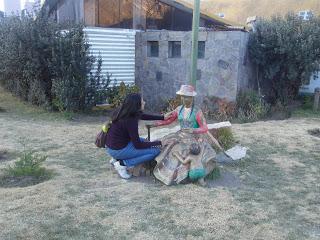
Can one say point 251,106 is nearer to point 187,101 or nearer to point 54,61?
point 54,61

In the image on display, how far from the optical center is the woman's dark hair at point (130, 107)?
5.19 m

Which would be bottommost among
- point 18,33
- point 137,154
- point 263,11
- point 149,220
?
point 149,220

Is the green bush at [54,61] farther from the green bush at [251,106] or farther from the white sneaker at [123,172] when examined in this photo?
the white sneaker at [123,172]

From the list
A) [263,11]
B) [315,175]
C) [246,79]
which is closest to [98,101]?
[246,79]

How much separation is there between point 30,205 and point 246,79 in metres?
7.89

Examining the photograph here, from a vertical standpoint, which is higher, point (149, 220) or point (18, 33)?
point (18, 33)

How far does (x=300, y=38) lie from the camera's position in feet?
35.2

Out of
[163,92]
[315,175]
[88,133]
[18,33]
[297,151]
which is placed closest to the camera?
[315,175]

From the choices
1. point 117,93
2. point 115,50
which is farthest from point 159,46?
point 117,93

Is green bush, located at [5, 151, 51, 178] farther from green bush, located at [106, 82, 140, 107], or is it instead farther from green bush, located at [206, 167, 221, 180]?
green bush, located at [106, 82, 140, 107]

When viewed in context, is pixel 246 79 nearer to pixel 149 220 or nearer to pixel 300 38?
pixel 300 38

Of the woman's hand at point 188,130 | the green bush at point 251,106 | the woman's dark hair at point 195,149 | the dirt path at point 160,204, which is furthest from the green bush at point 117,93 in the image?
the woman's dark hair at point 195,149

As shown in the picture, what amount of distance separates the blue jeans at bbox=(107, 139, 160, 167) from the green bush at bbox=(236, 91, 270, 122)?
5.14 m

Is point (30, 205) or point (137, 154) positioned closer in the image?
point (30, 205)
